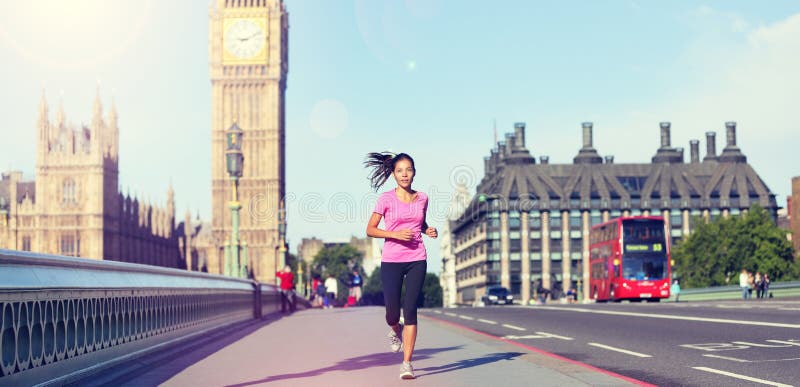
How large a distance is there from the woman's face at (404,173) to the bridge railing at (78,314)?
267 centimetres

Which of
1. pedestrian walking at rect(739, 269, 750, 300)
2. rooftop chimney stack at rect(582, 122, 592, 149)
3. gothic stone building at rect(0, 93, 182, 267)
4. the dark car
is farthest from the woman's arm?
rooftop chimney stack at rect(582, 122, 592, 149)

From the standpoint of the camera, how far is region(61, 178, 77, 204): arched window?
→ 364 feet

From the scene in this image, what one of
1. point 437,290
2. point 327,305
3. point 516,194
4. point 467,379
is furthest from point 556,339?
A: point 437,290

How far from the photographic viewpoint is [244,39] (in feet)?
414

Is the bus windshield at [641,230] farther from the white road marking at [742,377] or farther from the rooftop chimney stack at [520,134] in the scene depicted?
the rooftop chimney stack at [520,134]

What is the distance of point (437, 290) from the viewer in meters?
175

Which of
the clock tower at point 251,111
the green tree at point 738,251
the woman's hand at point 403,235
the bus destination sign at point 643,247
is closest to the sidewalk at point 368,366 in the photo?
the woman's hand at point 403,235

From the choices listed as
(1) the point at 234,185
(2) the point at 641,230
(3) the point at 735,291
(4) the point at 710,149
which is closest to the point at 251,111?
(4) the point at 710,149

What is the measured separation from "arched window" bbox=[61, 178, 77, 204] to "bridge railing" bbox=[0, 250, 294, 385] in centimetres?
9995

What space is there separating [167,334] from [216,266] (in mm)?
106990

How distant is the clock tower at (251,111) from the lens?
123812 mm

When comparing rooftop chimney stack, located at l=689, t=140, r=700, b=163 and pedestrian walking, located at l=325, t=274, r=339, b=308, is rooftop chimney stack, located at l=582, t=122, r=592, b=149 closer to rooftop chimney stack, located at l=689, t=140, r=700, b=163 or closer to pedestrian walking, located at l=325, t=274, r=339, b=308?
rooftop chimney stack, located at l=689, t=140, r=700, b=163

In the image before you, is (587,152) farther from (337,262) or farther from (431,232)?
(431,232)

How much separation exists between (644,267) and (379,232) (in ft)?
114
